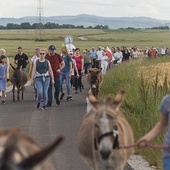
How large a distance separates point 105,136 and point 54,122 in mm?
10486

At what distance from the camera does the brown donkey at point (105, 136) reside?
5.91 meters

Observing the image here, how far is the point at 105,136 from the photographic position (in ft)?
19.2

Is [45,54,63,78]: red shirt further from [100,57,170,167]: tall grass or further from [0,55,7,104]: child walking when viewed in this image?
[100,57,170,167]: tall grass

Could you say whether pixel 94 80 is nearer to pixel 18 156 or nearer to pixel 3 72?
pixel 3 72

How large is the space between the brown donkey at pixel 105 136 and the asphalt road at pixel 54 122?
2834 mm

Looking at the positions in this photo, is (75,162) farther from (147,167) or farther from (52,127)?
(52,127)

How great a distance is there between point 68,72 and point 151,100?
30.1 feet

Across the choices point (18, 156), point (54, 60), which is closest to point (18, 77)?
point (54, 60)

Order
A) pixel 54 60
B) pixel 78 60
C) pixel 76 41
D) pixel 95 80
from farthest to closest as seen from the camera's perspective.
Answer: pixel 76 41 < pixel 78 60 < pixel 95 80 < pixel 54 60

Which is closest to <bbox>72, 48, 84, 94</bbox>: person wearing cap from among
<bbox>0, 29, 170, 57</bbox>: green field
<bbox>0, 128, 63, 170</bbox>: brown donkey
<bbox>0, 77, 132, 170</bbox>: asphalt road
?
<bbox>0, 77, 132, 170</bbox>: asphalt road

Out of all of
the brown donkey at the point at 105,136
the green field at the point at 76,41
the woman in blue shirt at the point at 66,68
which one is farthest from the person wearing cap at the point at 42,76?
the green field at the point at 76,41

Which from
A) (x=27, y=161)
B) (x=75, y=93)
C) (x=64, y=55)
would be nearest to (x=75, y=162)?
(x=27, y=161)

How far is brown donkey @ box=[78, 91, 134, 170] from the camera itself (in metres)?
5.91

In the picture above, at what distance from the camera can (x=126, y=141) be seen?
732 cm
